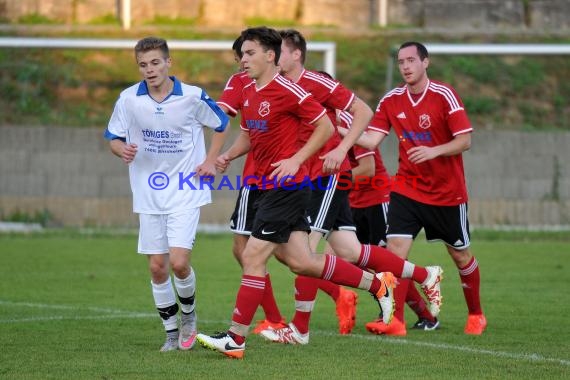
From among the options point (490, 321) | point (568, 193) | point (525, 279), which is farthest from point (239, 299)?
point (568, 193)

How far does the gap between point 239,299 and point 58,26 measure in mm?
17415

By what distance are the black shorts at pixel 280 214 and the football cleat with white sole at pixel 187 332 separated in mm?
875

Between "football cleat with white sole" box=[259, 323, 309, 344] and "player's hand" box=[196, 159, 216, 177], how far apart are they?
1212 mm

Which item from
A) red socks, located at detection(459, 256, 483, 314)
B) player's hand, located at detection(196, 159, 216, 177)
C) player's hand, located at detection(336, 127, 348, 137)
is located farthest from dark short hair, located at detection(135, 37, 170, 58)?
red socks, located at detection(459, 256, 483, 314)

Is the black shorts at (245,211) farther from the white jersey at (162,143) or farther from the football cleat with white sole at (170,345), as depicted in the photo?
the football cleat with white sole at (170,345)

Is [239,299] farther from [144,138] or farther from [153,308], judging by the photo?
[153,308]

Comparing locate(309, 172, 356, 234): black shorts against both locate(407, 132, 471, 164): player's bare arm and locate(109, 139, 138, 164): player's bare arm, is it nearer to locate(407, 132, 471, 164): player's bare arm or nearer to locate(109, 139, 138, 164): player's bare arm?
locate(407, 132, 471, 164): player's bare arm

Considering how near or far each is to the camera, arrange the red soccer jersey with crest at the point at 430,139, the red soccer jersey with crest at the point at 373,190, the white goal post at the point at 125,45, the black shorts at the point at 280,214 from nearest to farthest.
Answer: the black shorts at the point at 280,214 < the red soccer jersey with crest at the point at 430,139 < the red soccer jersey with crest at the point at 373,190 < the white goal post at the point at 125,45

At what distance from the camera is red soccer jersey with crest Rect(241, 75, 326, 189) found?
24.1 ft

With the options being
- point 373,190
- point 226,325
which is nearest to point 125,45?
point 373,190

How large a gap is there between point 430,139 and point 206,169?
6.70ft

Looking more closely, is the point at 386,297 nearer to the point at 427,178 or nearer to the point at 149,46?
the point at 427,178

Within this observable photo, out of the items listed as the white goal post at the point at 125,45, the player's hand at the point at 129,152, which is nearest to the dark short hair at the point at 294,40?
the player's hand at the point at 129,152

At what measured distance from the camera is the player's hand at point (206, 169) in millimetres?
7613
